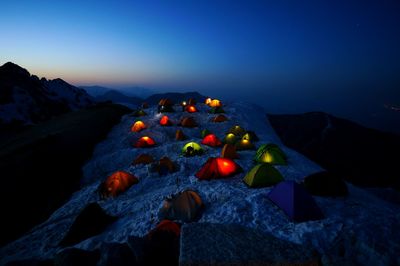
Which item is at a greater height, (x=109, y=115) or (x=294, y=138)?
(x=109, y=115)

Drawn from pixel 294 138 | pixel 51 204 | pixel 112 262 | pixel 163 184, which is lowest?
pixel 294 138

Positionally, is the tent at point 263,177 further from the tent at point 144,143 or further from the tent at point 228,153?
the tent at point 144,143

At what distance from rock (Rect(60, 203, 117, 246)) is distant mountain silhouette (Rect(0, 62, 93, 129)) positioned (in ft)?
127

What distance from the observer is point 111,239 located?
35.6ft

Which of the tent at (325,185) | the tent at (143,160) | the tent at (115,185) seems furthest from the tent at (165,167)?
the tent at (325,185)

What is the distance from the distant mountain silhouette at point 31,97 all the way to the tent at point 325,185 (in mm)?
46902

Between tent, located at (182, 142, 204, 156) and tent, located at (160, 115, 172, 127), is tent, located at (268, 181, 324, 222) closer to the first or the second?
tent, located at (182, 142, 204, 156)

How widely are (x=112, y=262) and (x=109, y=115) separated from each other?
33551 mm

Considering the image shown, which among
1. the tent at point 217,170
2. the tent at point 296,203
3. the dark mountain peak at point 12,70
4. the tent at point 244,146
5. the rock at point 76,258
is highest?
the dark mountain peak at point 12,70

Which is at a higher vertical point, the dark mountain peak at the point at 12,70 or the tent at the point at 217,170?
the dark mountain peak at the point at 12,70

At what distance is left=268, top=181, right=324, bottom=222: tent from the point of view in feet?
32.0

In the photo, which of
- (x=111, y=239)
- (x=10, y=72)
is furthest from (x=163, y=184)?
(x=10, y=72)

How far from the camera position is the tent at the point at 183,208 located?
35.9 feet

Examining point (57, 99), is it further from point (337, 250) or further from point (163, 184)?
point (337, 250)
